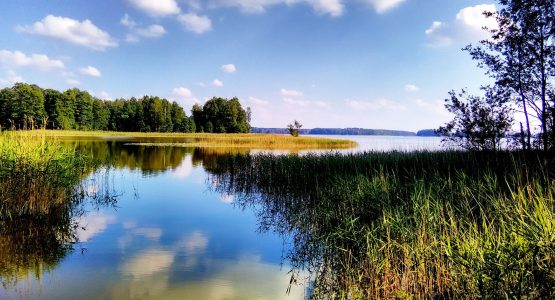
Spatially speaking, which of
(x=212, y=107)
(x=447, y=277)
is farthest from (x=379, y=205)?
(x=212, y=107)

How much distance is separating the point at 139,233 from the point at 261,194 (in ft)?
21.1

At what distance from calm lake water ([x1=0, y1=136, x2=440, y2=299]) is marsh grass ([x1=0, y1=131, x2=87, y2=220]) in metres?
0.77

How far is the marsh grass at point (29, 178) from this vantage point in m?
9.68

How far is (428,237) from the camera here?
20.0 ft

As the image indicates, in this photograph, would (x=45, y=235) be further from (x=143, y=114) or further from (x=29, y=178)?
(x=143, y=114)

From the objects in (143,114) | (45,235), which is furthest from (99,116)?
(45,235)

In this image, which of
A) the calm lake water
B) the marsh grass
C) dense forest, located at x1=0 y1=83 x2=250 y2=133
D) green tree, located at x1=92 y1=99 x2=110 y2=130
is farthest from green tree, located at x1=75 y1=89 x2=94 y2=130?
the calm lake water

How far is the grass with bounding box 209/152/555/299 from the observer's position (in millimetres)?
4078

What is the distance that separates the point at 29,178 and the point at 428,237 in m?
10.2

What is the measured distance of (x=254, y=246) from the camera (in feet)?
28.7

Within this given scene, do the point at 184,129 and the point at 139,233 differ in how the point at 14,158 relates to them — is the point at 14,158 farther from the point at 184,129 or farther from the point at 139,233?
the point at 184,129

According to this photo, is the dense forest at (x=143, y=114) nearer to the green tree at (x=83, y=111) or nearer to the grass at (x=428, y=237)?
the green tree at (x=83, y=111)

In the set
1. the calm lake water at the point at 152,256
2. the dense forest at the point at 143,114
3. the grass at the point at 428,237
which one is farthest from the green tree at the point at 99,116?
the grass at the point at 428,237

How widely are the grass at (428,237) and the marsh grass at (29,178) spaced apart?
6146 millimetres
